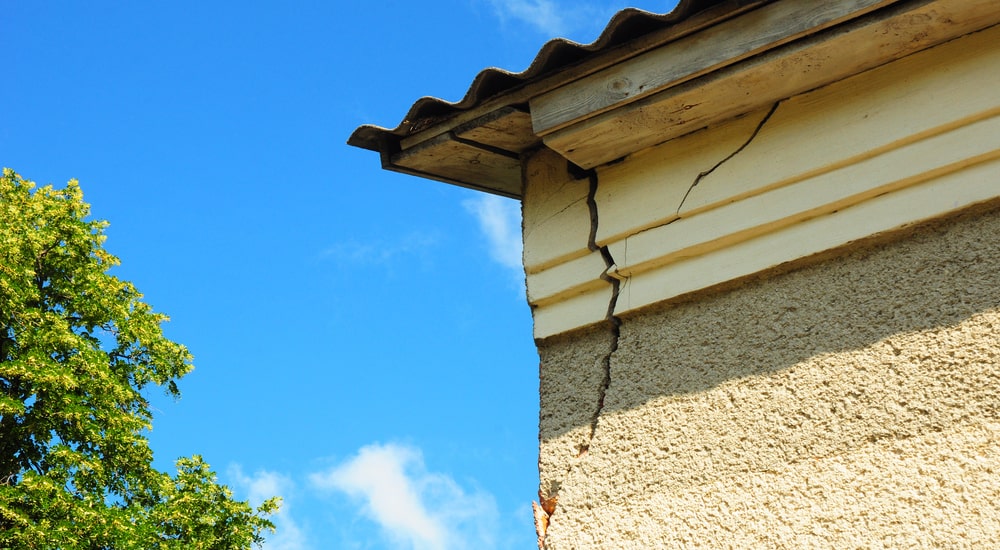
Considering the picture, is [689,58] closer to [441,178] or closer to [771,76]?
[771,76]

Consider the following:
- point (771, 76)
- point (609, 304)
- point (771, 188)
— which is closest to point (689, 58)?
point (771, 76)

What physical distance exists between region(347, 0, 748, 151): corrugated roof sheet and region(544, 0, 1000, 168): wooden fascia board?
0.44 ft

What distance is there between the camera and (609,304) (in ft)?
9.20

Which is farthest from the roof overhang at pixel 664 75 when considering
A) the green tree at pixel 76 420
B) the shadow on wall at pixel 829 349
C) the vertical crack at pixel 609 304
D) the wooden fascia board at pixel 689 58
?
the green tree at pixel 76 420

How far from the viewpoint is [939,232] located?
2369mm

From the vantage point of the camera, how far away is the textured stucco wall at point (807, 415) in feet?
7.14

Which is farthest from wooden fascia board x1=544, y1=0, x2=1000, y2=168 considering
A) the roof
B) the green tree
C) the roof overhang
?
the green tree

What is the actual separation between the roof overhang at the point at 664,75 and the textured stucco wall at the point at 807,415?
0.51 meters

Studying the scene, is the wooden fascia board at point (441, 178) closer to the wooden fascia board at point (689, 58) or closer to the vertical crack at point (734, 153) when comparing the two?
the wooden fascia board at point (689, 58)

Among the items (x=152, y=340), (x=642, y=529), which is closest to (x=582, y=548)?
(x=642, y=529)

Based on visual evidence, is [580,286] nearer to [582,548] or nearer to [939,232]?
[582,548]

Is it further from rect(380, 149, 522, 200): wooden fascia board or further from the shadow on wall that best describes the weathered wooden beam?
the shadow on wall

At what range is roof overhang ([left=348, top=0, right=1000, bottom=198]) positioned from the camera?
247cm

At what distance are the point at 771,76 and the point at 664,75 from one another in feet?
0.93
